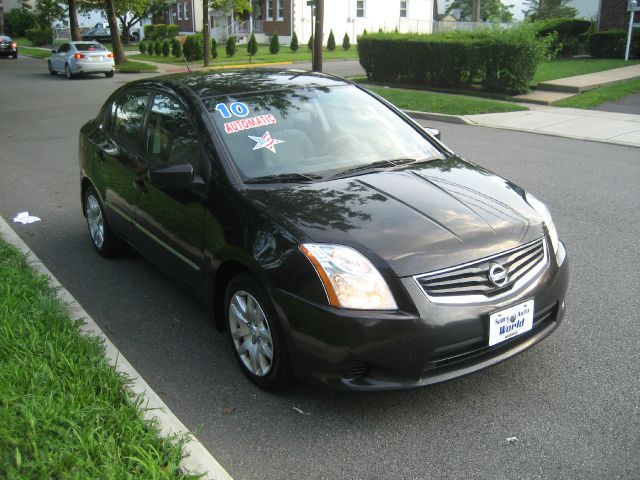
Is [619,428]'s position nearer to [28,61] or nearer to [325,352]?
[325,352]

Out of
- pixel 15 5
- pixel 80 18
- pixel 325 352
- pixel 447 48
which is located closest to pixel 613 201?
pixel 325 352

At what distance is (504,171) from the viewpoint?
915 cm

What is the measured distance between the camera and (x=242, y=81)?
4.88 meters

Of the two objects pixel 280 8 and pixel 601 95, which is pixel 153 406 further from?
pixel 280 8

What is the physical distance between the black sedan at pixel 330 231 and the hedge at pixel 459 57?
1285 centimetres

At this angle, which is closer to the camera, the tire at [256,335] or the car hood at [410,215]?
the car hood at [410,215]

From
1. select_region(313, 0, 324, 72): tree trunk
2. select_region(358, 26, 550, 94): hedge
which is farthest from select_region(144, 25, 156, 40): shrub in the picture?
select_region(313, 0, 324, 72): tree trunk

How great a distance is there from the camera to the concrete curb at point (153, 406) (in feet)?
9.70

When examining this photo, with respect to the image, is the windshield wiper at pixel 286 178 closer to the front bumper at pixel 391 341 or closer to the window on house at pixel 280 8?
the front bumper at pixel 391 341

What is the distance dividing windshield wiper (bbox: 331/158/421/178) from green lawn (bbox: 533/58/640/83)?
50.7 ft

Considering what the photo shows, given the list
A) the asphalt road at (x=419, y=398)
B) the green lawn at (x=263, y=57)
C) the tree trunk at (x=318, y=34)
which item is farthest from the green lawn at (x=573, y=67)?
the green lawn at (x=263, y=57)

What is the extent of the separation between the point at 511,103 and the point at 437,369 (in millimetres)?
13906

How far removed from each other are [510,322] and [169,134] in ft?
8.75

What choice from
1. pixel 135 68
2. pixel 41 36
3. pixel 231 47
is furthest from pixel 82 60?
pixel 41 36
